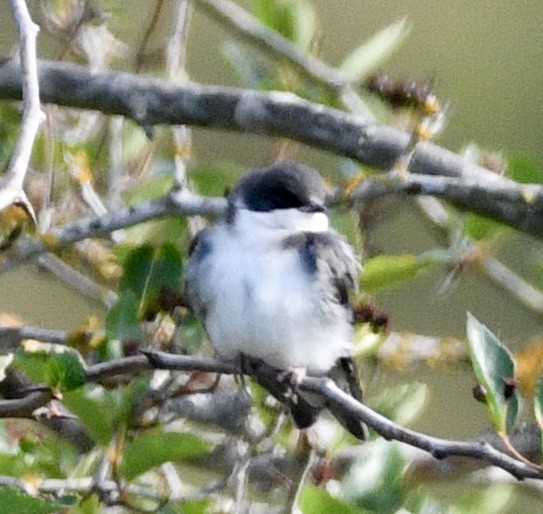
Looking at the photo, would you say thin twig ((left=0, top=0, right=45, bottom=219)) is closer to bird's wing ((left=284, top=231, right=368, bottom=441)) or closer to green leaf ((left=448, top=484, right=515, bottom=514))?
bird's wing ((left=284, top=231, right=368, bottom=441))

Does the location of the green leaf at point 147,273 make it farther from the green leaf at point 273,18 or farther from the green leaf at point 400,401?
the green leaf at point 273,18

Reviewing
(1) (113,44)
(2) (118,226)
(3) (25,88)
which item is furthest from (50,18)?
(3) (25,88)

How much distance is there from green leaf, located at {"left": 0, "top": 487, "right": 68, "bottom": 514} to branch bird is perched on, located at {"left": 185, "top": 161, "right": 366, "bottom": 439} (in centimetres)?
66

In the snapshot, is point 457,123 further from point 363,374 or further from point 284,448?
point 284,448

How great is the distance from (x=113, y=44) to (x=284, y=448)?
115 centimetres

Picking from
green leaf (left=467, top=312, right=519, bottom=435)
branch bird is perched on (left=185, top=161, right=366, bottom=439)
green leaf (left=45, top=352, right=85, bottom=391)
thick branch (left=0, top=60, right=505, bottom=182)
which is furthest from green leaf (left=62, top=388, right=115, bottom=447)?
thick branch (left=0, top=60, right=505, bottom=182)

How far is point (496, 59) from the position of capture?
7.69 m

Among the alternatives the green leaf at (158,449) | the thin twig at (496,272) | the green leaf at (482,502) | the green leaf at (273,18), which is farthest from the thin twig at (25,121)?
the thin twig at (496,272)

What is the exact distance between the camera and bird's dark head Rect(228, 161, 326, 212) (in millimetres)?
2652

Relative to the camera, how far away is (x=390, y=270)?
246cm

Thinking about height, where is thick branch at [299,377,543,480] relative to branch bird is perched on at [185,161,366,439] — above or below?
above

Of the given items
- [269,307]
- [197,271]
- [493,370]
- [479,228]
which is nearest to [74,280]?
[197,271]

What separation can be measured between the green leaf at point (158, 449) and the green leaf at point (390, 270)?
1.67 ft

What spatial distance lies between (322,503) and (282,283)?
0.71m
